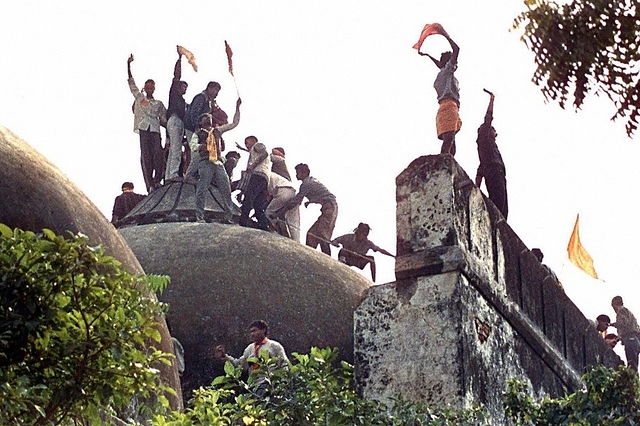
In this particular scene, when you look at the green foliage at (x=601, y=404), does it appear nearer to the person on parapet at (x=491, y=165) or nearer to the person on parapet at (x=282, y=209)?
the person on parapet at (x=491, y=165)

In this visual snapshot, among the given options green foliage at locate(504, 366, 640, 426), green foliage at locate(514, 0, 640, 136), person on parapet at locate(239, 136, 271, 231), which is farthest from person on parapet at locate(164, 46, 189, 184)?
green foliage at locate(514, 0, 640, 136)

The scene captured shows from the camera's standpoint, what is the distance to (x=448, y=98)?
1083cm

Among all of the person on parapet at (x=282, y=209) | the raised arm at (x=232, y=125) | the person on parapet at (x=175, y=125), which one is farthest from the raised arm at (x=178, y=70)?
the person on parapet at (x=282, y=209)

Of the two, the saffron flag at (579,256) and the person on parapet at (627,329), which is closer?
the saffron flag at (579,256)

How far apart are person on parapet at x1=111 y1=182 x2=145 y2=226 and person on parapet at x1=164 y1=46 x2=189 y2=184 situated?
362 mm

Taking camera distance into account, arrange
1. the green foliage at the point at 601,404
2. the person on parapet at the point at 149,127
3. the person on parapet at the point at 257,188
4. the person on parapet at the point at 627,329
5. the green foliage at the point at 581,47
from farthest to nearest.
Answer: the person on parapet at the point at 627,329
the person on parapet at the point at 149,127
the person on parapet at the point at 257,188
the green foliage at the point at 601,404
the green foliage at the point at 581,47

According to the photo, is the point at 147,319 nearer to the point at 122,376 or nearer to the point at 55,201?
the point at 122,376

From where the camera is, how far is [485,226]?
31.9ft

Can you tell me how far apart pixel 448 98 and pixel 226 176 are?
3394 mm

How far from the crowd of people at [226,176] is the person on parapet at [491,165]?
2601 millimetres

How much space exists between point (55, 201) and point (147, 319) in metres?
3.26

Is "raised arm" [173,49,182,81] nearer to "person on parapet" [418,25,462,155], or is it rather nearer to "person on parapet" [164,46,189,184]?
"person on parapet" [164,46,189,184]

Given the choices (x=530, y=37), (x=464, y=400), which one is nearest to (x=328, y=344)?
(x=464, y=400)

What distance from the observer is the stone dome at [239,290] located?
10.9 meters
